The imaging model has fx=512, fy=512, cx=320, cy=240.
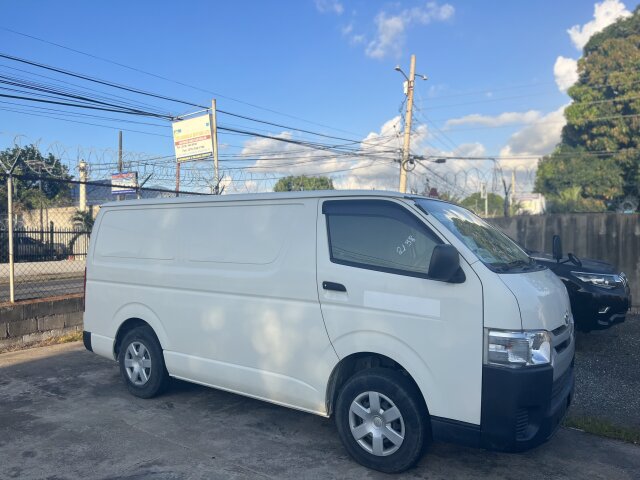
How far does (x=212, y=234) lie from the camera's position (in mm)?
4816

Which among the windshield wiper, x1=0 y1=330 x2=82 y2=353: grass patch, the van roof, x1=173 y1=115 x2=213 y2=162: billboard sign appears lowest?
x1=0 y1=330 x2=82 y2=353: grass patch

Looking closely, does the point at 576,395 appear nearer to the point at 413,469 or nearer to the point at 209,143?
the point at 413,469

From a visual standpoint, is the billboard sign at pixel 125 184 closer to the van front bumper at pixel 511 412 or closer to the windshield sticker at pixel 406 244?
the windshield sticker at pixel 406 244

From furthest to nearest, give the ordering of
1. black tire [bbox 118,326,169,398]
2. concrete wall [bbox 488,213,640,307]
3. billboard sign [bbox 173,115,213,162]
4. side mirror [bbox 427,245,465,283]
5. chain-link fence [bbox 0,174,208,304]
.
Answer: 1. billboard sign [bbox 173,115,213,162]
2. concrete wall [bbox 488,213,640,307]
3. chain-link fence [bbox 0,174,208,304]
4. black tire [bbox 118,326,169,398]
5. side mirror [bbox 427,245,465,283]

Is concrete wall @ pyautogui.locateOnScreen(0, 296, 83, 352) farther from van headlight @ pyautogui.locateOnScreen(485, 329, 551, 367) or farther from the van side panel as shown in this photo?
van headlight @ pyautogui.locateOnScreen(485, 329, 551, 367)

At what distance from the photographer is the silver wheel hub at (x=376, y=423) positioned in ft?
12.0

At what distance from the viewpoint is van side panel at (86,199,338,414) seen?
415 centimetres

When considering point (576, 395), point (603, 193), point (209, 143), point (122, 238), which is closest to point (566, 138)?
point (603, 193)

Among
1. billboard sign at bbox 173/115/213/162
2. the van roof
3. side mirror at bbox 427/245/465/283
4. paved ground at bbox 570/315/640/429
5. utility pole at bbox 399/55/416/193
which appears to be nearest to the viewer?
side mirror at bbox 427/245/465/283

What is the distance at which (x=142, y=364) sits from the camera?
5.31 metres

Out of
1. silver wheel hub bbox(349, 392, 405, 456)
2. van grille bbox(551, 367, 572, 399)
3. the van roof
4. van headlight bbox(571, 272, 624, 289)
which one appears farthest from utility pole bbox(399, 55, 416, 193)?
silver wheel hub bbox(349, 392, 405, 456)

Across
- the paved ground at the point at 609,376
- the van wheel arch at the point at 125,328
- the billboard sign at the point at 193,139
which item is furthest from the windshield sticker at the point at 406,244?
the billboard sign at the point at 193,139

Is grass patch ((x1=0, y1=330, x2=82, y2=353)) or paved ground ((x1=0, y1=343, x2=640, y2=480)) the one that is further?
grass patch ((x1=0, y1=330, x2=82, y2=353))

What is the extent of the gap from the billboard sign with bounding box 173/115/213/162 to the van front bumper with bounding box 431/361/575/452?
66.4 feet
